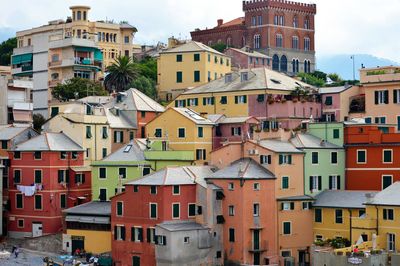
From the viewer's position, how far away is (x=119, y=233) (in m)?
86.8

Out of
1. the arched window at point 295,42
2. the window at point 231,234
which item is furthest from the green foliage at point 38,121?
the arched window at point 295,42

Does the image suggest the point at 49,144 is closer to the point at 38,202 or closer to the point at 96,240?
the point at 38,202

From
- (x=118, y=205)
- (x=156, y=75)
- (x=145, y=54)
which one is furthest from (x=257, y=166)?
(x=145, y=54)

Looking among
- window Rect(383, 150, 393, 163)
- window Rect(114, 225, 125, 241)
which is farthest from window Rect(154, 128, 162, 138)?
window Rect(383, 150, 393, 163)

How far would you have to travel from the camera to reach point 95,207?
301 ft

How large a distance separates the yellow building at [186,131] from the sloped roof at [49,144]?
7.71 m

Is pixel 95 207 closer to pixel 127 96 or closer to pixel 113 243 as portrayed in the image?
pixel 113 243

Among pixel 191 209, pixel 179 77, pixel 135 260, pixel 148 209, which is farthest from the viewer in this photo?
pixel 179 77

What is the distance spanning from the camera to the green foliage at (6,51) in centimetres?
15788

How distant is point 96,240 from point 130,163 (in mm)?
7601

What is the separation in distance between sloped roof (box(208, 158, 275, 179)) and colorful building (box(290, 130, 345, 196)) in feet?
14.6

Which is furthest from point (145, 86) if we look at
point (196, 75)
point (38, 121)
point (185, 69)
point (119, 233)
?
point (119, 233)

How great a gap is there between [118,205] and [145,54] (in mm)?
78341

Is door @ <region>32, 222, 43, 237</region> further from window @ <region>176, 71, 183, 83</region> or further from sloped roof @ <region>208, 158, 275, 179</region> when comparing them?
window @ <region>176, 71, 183, 83</region>
